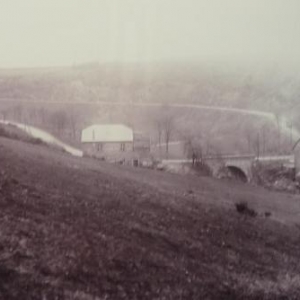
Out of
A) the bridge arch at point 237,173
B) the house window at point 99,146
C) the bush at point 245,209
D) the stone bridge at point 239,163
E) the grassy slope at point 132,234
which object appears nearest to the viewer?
the grassy slope at point 132,234

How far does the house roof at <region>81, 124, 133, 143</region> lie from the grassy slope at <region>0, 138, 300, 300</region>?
0.83 feet

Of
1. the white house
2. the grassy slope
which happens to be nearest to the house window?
the white house

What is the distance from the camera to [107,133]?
5254mm

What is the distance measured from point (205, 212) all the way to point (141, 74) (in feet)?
4.81

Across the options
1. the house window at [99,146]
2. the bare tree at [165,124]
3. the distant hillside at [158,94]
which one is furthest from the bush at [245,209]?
the house window at [99,146]

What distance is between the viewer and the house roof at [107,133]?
5250mm

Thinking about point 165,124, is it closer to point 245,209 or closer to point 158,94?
point 158,94

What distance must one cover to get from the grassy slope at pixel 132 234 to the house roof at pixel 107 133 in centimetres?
25

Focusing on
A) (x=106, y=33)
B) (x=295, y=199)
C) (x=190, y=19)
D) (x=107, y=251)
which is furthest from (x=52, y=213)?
(x=295, y=199)

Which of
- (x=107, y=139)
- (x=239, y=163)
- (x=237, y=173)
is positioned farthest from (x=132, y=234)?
(x=239, y=163)

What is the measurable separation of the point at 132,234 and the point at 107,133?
110 cm

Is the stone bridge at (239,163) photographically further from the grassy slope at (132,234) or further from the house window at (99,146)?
the house window at (99,146)

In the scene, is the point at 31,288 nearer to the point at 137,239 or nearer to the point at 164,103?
the point at 137,239

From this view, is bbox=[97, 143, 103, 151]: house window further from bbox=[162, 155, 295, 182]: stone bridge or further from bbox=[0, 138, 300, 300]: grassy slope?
bbox=[162, 155, 295, 182]: stone bridge
